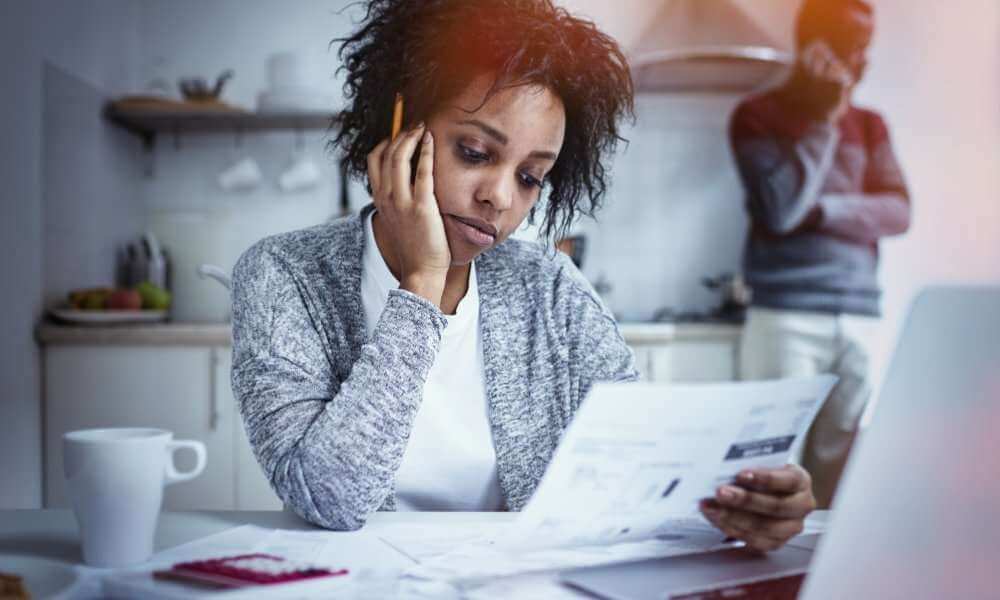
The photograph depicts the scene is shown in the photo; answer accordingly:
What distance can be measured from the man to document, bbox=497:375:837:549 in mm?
1927

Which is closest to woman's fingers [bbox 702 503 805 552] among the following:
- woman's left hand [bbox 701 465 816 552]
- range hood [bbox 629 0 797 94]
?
woman's left hand [bbox 701 465 816 552]

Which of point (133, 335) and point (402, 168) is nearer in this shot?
point (402, 168)

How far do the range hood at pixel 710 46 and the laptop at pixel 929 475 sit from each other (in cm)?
A: 234

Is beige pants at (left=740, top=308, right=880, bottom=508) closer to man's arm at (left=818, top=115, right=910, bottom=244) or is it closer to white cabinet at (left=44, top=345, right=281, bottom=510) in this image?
man's arm at (left=818, top=115, right=910, bottom=244)

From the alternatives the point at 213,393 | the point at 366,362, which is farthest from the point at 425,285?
the point at 213,393

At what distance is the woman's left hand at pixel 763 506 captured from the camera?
2.29 ft

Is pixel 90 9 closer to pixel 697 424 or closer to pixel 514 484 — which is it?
pixel 514 484

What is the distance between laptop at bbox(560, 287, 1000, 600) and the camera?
41cm

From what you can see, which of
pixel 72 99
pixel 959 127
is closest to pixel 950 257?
pixel 959 127

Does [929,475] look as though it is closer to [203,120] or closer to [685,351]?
[685,351]

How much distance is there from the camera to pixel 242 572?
63 cm

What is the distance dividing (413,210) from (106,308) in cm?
189

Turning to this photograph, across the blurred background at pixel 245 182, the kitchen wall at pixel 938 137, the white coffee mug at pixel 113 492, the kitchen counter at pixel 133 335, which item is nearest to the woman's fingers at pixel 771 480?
the white coffee mug at pixel 113 492

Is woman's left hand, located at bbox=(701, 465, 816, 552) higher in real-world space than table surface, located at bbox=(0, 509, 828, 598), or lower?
higher
